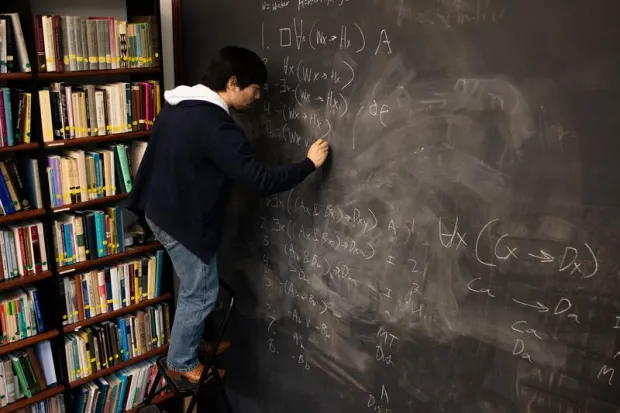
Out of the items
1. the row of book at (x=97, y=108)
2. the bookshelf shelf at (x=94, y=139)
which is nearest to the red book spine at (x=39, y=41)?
the row of book at (x=97, y=108)

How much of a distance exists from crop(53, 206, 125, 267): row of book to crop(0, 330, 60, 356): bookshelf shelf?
325mm

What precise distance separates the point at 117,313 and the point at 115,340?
14cm

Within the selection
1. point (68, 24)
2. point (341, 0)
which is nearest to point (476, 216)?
point (341, 0)

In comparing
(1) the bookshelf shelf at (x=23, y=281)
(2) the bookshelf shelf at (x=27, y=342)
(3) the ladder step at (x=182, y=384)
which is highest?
(1) the bookshelf shelf at (x=23, y=281)

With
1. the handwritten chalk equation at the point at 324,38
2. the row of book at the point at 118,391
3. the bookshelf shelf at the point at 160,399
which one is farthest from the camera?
the bookshelf shelf at the point at 160,399

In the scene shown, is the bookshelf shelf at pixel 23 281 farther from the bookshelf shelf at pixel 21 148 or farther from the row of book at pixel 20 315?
the bookshelf shelf at pixel 21 148

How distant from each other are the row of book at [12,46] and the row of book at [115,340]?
1.28m

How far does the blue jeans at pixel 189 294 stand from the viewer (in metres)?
2.12

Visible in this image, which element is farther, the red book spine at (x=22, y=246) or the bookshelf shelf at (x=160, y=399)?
the bookshelf shelf at (x=160, y=399)

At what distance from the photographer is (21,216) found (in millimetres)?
2176

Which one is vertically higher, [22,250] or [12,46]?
[12,46]

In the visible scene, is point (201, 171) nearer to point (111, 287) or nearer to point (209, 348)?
point (209, 348)

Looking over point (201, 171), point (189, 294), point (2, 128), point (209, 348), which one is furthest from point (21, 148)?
point (209, 348)

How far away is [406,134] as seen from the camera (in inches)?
69.6
